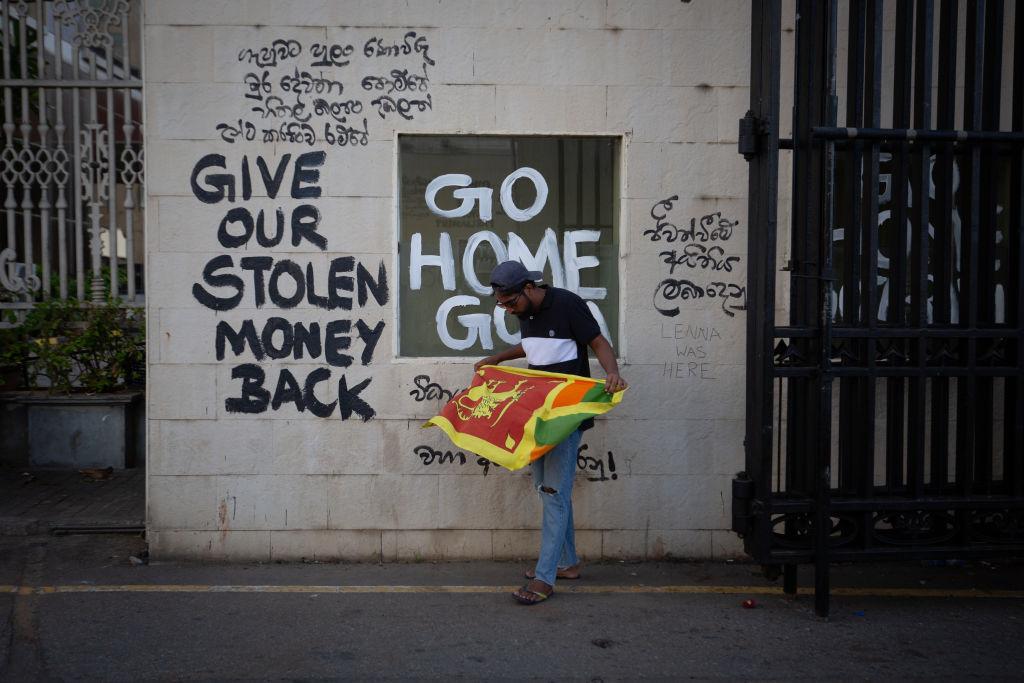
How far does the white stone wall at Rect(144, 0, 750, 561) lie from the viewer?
5.49 meters

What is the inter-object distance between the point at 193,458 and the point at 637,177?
340 centimetres

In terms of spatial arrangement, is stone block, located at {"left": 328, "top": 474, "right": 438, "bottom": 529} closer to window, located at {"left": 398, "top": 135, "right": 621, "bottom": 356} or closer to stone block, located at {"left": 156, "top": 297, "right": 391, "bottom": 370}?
stone block, located at {"left": 156, "top": 297, "right": 391, "bottom": 370}

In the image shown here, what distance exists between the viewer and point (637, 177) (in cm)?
557

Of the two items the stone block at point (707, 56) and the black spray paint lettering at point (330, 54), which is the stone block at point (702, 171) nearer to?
the stone block at point (707, 56)

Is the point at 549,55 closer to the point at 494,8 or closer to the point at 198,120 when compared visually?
the point at 494,8

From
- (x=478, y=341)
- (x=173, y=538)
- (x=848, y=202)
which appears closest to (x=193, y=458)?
(x=173, y=538)

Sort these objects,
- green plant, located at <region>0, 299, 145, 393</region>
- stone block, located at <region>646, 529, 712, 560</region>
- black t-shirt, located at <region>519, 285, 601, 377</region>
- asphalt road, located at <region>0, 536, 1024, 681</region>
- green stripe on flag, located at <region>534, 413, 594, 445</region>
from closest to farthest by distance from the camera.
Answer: asphalt road, located at <region>0, 536, 1024, 681</region>, green stripe on flag, located at <region>534, 413, 594, 445</region>, black t-shirt, located at <region>519, 285, 601, 377</region>, stone block, located at <region>646, 529, 712, 560</region>, green plant, located at <region>0, 299, 145, 393</region>

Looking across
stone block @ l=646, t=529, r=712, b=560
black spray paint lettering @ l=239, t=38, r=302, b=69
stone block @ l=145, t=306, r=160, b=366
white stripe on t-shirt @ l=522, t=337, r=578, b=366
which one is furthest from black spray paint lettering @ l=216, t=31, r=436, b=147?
stone block @ l=646, t=529, r=712, b=560

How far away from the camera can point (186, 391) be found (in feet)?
18.2

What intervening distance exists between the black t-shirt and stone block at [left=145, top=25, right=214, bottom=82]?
2.67 metres

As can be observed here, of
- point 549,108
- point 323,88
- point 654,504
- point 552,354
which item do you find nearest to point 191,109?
point 323,88

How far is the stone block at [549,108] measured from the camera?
553 cm

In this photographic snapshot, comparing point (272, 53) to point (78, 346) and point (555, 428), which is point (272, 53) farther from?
point (78, 346)

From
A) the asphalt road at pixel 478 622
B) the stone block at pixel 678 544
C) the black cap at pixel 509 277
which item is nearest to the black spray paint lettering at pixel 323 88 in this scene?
the black cap at pixel 509 277
